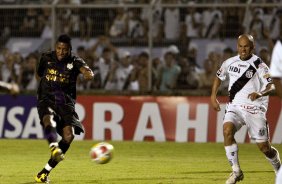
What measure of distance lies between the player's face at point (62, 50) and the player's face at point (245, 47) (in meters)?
2.76

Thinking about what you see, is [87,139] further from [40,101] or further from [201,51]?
[40,101]

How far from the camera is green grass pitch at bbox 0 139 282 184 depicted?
41.4 feet

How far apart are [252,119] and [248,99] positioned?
0.32 meters

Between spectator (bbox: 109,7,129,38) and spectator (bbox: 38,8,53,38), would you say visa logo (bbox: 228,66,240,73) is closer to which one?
spectator (bbox: 109,7,129,38)

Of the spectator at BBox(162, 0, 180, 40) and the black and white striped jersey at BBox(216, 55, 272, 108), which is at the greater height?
the black and white striped jersey at BBox(216, 55, 272, 108)

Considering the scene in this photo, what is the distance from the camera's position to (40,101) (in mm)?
12594

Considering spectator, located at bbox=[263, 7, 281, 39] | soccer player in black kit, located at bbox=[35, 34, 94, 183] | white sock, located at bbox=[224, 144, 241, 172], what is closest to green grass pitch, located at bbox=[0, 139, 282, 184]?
white sock, located at bbox=[224, 144, 241, 172]

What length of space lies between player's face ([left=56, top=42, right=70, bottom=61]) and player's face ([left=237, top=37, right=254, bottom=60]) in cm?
276

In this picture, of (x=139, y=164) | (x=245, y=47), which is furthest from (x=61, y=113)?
(x=139, y=164)

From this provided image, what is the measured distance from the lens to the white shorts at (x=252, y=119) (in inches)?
463

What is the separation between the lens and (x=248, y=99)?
11867 millimetres

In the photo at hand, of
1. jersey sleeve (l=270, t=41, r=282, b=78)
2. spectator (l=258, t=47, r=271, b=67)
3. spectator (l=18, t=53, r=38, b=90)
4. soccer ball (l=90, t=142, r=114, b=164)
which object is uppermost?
jersey sleeve (l=270, t=41, r=282, b=78)

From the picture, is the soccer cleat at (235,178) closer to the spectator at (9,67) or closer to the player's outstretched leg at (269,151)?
the player's outstretched leg at (269,151)

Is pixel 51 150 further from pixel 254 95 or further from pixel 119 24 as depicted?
pixel 119 24
